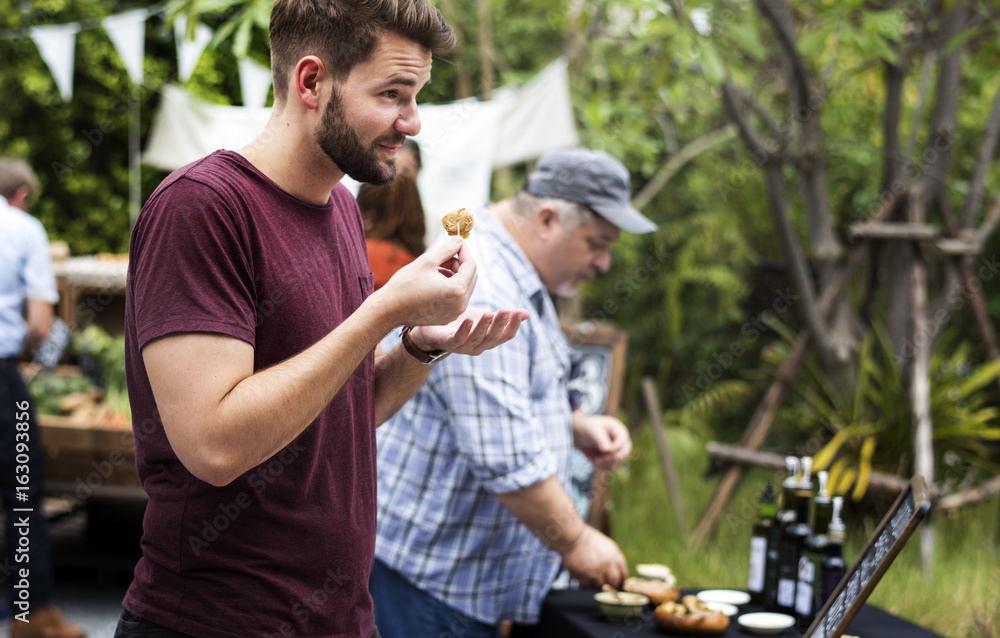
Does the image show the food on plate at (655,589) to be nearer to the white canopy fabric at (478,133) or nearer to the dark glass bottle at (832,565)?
the dark glass bottle at (832,565)

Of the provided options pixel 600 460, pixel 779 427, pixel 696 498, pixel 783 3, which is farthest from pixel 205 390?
pixel 779 427

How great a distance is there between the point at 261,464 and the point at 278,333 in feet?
0.64

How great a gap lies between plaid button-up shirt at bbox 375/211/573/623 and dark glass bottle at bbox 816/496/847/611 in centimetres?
70

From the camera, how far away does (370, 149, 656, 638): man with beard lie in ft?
7.25

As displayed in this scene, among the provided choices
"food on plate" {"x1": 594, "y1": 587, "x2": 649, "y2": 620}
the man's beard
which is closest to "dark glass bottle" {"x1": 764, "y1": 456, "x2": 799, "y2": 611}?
"food on plate" {"x1": 594, "y1": 587, "x2": 649, "y2": 620}

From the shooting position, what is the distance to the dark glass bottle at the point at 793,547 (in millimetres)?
2332

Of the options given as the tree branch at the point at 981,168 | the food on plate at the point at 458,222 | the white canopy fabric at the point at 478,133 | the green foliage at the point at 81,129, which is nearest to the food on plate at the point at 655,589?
the food on plate at the point at 458,222

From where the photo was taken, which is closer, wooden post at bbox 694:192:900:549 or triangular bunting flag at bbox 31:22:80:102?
wooden post at bbox 694:192:900:549

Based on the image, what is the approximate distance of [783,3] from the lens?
4.62 meters

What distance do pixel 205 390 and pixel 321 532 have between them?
1.18 feet

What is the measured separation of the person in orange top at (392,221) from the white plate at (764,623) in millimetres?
1838

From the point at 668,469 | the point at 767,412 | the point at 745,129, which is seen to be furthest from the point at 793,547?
the point at 745,129

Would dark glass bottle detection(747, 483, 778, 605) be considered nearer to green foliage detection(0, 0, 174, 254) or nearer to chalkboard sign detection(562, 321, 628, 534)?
chalkboard sign detection(562, 321, 628, 534)

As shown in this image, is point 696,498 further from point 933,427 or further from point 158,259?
point 158,259
